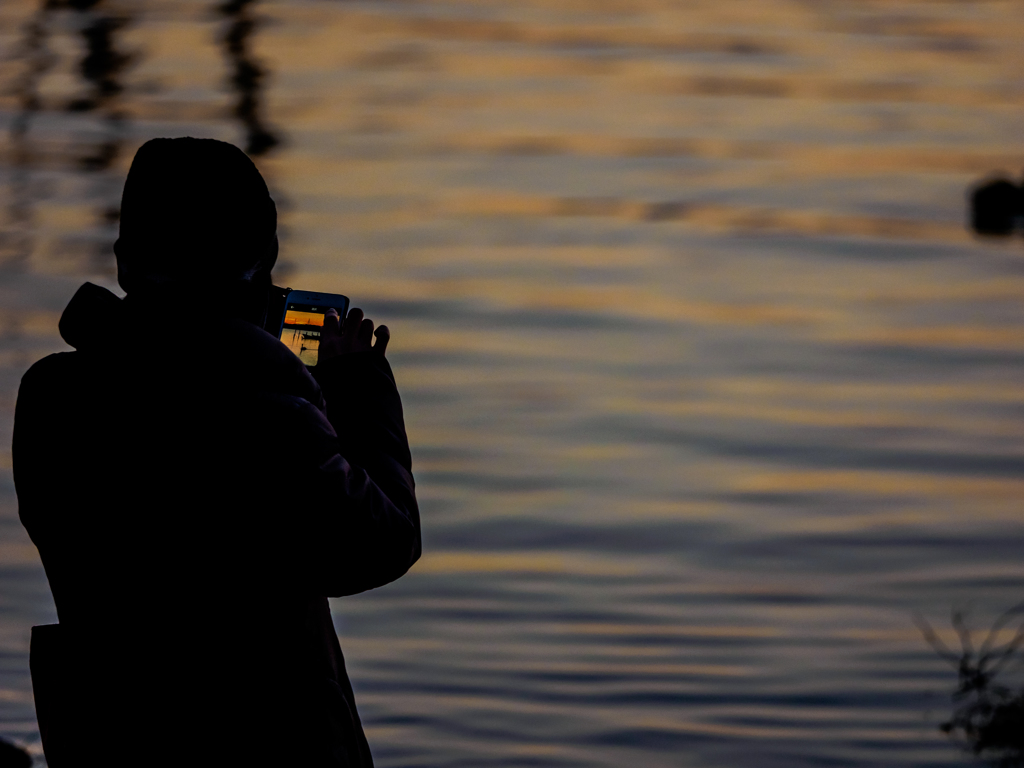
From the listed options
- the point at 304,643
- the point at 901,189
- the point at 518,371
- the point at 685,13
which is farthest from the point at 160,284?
the point at 685,13

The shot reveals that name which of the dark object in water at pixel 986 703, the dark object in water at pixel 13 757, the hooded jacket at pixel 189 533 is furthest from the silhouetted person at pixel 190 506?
the dark object in water at pixel 986 703

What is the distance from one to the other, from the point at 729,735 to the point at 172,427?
3.34m

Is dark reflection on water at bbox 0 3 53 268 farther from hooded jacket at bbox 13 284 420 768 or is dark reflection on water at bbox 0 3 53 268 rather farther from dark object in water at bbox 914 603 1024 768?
hooded jacket at bbox 13 284 420 768

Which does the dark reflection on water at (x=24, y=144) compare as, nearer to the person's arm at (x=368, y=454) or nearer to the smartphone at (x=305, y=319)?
the smartphone at (x=305, y=319)

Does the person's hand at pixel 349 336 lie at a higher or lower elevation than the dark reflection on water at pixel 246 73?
lower

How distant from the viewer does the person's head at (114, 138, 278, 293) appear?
2121 millimetres

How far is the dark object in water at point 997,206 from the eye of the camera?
12625 mm

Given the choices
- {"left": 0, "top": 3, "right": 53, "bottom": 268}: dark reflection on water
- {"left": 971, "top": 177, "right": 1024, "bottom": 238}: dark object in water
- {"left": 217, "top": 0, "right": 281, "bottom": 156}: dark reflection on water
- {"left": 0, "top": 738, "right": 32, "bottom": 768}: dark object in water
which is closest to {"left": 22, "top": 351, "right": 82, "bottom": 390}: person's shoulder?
{"left": 0, "top": 738, "right": 32, "bottom": 768}: dark object in water

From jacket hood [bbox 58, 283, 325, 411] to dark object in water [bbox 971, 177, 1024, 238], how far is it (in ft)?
36.0

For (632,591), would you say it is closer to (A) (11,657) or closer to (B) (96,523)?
(A) (11,657)

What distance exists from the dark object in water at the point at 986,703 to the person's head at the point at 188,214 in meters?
2.92

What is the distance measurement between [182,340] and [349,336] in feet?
0.92

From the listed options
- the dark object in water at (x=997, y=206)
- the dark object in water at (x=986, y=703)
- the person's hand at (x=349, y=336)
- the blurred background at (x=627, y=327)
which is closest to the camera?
the person's hand at (x=349, y=336)

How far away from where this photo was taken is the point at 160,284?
214cm
